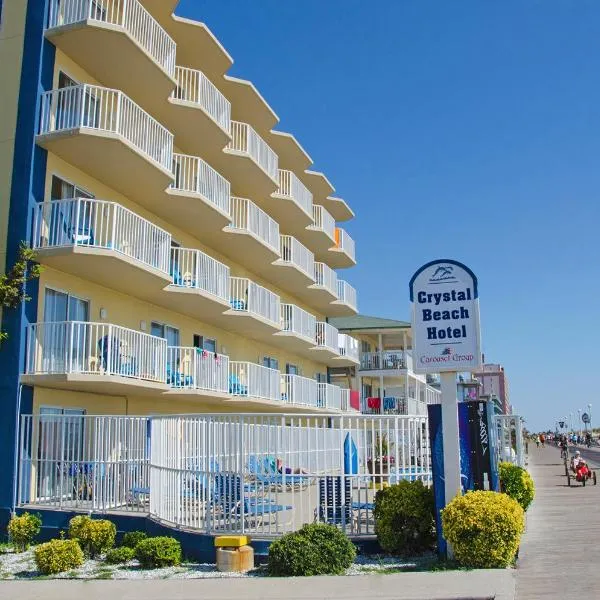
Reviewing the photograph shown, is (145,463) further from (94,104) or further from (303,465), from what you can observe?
(94,104)

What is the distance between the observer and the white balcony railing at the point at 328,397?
37219 millimetres

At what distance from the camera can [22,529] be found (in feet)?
48.6

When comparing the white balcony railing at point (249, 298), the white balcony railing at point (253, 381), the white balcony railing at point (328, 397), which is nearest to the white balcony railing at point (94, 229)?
the white balcony railing at point (249, 298)

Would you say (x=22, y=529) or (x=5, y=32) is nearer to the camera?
(x=22, y=529)

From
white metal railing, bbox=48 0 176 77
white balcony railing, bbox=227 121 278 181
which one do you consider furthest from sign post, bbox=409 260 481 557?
white balcony railing, bbox=227 121 278 181

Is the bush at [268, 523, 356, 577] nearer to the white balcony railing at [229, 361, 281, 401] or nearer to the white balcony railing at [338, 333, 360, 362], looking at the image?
the white balcony railing at [229, 361, 281, 401]

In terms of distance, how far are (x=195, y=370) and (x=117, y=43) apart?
378 inches

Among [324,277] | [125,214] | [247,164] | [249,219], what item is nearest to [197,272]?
[125,214]

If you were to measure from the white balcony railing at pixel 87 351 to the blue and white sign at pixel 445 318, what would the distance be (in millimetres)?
8190

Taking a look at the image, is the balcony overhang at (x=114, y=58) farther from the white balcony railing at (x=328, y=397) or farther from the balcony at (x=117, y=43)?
the white balcony railing at (x=328, y=397)

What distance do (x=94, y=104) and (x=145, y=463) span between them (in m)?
8.94

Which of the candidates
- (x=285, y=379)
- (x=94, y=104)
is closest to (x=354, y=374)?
(x=285, y=379)

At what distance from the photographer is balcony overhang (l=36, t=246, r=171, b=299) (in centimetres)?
1694

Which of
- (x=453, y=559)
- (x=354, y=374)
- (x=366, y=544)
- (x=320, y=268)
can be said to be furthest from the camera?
(x=354, y=374)
